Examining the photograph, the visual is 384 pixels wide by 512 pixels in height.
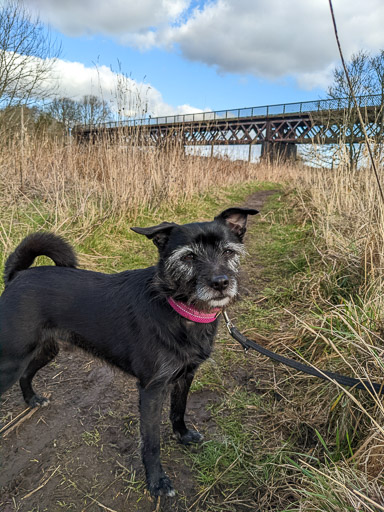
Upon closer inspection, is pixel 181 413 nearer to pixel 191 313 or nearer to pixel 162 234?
pixel 191 313

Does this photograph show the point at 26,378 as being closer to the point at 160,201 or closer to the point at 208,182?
the point at 160,201

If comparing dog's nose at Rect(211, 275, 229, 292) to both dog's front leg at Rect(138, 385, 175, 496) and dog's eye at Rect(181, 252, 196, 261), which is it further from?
dog's front leg at Rect(138, 385, 175, 496)

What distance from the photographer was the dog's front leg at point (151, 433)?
2.04 metres

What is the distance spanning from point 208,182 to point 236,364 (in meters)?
10.2

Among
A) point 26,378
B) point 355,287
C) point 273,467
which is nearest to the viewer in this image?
A: point 273,467

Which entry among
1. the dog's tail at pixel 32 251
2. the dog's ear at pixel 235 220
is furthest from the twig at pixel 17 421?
the dog's ear at pixel 235 220

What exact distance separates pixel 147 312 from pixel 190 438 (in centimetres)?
99

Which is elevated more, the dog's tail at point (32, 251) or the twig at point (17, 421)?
the dog's tail at point (32, 251)

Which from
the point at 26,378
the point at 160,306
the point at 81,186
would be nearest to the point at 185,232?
the point at 160,306

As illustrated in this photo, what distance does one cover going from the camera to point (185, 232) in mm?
2355

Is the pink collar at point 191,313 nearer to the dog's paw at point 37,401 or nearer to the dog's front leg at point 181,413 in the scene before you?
the dog's front leg at point 181,413


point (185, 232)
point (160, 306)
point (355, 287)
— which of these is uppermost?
point (185, 232)

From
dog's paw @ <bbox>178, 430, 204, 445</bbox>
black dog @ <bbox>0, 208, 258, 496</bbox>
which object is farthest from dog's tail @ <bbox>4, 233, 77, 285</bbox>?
dog's paw @ <bbox>178, 430, 204, 445</bbox>

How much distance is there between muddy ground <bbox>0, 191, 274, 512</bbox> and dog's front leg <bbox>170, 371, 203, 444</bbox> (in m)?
0.08
